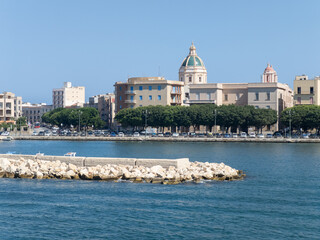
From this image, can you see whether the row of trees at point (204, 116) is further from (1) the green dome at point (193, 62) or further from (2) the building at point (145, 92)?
(1) the green dome at point (193, 62)

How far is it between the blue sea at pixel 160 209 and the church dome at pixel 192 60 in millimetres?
A: 110772

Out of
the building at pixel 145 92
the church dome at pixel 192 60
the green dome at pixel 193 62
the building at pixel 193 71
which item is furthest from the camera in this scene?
the church dome at pixel 192 60

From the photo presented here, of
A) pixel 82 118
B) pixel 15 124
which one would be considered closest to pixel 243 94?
pixel 82 118

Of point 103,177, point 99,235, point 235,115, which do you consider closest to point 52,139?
point 235,115

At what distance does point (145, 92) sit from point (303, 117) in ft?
120

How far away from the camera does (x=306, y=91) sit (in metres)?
128

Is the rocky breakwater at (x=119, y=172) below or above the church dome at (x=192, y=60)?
below

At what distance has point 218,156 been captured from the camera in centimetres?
6950

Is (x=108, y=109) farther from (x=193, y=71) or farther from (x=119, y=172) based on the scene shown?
(x=119, y=172)

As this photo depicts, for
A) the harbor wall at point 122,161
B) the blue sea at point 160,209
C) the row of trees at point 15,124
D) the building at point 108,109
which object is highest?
the building at point 108,109

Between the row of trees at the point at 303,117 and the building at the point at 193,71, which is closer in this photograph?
the row of trees at the point at 303,117

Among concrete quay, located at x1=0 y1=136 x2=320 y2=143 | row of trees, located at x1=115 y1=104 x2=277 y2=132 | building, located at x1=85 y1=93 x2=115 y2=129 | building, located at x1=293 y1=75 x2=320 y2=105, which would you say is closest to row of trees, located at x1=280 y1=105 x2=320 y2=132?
row of trees, located at x1=115 y1=104 x2=277 y2=132

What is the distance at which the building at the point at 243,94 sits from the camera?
4793 inches

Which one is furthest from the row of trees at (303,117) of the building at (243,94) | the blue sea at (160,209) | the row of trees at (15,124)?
the row of trees at (15,124)
